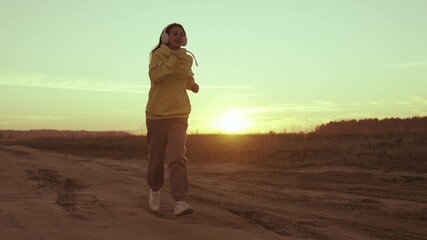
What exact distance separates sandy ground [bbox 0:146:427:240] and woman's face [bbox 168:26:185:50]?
1.75 metres

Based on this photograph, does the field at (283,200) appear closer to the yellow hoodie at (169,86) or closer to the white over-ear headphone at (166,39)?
the yellow hoodie at (169,86)

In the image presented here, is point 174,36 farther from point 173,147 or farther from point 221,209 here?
point 221,209

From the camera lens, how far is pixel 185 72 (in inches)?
227

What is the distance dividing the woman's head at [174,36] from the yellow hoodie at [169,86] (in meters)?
0.06

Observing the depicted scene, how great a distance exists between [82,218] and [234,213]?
1.62 m

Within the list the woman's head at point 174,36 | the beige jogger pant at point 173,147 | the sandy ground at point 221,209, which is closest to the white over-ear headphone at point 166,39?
the woman's head at point 174,36

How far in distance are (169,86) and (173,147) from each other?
63cm

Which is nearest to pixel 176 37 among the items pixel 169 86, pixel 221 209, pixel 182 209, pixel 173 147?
pixel 169 86

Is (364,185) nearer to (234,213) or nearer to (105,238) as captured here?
(234,213)

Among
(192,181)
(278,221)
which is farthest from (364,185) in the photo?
(278,221)

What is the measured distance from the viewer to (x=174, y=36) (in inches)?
225

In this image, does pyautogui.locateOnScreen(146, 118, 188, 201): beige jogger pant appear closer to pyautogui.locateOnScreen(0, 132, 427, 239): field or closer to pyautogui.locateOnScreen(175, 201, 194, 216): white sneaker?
pyautogui.locateOnScreen(175, 201, 194, 216): white sneaker

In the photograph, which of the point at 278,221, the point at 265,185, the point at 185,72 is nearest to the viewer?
the point at 278,221

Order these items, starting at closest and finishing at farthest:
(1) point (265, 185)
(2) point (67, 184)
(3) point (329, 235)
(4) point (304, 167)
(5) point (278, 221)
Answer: (3) point (329, 235) → (5) point (278, 221) → (2) point (67, 184) → (1) point (265, 185) → (4) point (304, 167)
